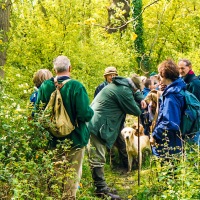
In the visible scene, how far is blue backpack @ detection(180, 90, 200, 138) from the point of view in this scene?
5070 millimetres

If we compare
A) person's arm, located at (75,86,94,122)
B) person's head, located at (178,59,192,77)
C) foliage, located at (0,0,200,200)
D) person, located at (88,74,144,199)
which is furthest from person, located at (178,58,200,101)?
person's arm, located at (75,86,94,122)

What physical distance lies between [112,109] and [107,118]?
6.2 inches

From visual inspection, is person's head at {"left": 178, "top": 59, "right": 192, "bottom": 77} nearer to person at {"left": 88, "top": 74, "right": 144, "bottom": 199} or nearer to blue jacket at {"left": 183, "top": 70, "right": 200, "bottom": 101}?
blue jacket at {"left": 183, "top": 70, "right": 200, "bottom": 101}

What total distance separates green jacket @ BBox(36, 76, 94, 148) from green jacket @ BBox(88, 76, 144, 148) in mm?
1029

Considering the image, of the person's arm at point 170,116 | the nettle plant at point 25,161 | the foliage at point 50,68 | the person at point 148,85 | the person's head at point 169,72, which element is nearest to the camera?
the nettle plant at point 25,161

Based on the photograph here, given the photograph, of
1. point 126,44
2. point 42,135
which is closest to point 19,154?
point 42,135

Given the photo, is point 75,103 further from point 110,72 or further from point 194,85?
point 110,72

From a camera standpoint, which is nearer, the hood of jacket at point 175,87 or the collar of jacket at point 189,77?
the hood of jacket at point 175,87

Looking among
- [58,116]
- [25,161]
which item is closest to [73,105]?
[58,116]

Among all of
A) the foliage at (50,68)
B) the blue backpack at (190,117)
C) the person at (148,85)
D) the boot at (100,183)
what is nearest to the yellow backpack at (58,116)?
the foliage at (50,68)

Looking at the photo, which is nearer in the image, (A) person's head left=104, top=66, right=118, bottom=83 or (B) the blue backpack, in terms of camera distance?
(B) the blue backpack

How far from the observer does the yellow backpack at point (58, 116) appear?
4.79 m

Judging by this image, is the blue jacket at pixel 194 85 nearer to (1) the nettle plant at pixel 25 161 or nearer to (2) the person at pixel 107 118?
(2) the person at pixel 107 118

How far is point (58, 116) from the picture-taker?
15.9 ft
